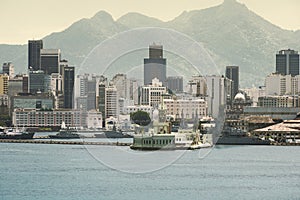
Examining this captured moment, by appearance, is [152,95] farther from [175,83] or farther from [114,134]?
[114,134]

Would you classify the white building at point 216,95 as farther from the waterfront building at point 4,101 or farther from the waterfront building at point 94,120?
the waterfront building at point 4,101

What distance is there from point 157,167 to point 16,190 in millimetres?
8735

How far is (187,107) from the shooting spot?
305 feet

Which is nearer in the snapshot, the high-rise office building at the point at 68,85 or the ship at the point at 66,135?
the ship at the point at 66,135

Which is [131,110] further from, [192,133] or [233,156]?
[233,156]

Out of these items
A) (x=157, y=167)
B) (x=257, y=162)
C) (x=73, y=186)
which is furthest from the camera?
(x=257, y=162)

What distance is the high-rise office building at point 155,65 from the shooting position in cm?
6101

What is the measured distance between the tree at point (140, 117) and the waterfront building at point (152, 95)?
1.81 meters

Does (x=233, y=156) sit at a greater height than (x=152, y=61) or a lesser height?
lesser

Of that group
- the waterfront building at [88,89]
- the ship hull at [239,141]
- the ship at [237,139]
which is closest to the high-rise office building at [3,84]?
the waterfront building at [88,89]

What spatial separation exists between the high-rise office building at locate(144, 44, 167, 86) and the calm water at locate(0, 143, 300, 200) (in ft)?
40.9

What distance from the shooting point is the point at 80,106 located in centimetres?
10638

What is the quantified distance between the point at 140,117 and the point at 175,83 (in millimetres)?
10699

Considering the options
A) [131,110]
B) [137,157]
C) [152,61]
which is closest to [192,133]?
[152,61]
